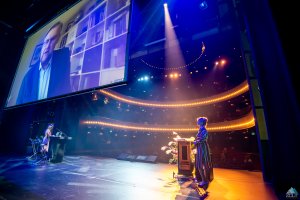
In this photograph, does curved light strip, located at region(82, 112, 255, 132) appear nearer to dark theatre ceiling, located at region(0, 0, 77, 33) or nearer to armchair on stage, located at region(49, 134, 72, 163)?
armchair on stage, located at region(49, 134, 72, 163)

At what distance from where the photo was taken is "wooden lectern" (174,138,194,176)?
4.73 m

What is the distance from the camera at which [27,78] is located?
3.91 metres

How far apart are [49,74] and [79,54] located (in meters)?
0.91

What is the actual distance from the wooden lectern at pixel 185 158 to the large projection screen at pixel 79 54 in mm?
3583

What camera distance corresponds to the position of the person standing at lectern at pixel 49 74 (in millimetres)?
2934

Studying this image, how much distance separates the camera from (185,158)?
4848mm

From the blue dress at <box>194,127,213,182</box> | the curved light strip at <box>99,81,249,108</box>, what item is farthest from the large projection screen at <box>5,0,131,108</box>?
the curved light strip at <box>99,81,249,108</box>

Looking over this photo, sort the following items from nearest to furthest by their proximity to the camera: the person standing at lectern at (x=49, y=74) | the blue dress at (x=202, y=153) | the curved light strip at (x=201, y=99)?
the person standing at lectern at (x=49, y=74), the blue dress at (x=202, y=153), the curved light strip at (x=201, y=99)

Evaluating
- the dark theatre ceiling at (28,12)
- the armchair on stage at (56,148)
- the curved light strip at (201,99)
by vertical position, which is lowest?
the armchair on stage at (56,148)

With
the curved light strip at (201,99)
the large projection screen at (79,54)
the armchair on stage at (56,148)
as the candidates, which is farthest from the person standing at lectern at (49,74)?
the curved light strip at (201,99)

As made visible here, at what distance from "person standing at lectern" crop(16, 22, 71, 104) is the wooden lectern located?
12.2 feet

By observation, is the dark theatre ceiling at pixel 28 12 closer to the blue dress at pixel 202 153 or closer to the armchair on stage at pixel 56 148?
the armchair on stage at pixel 56 148
